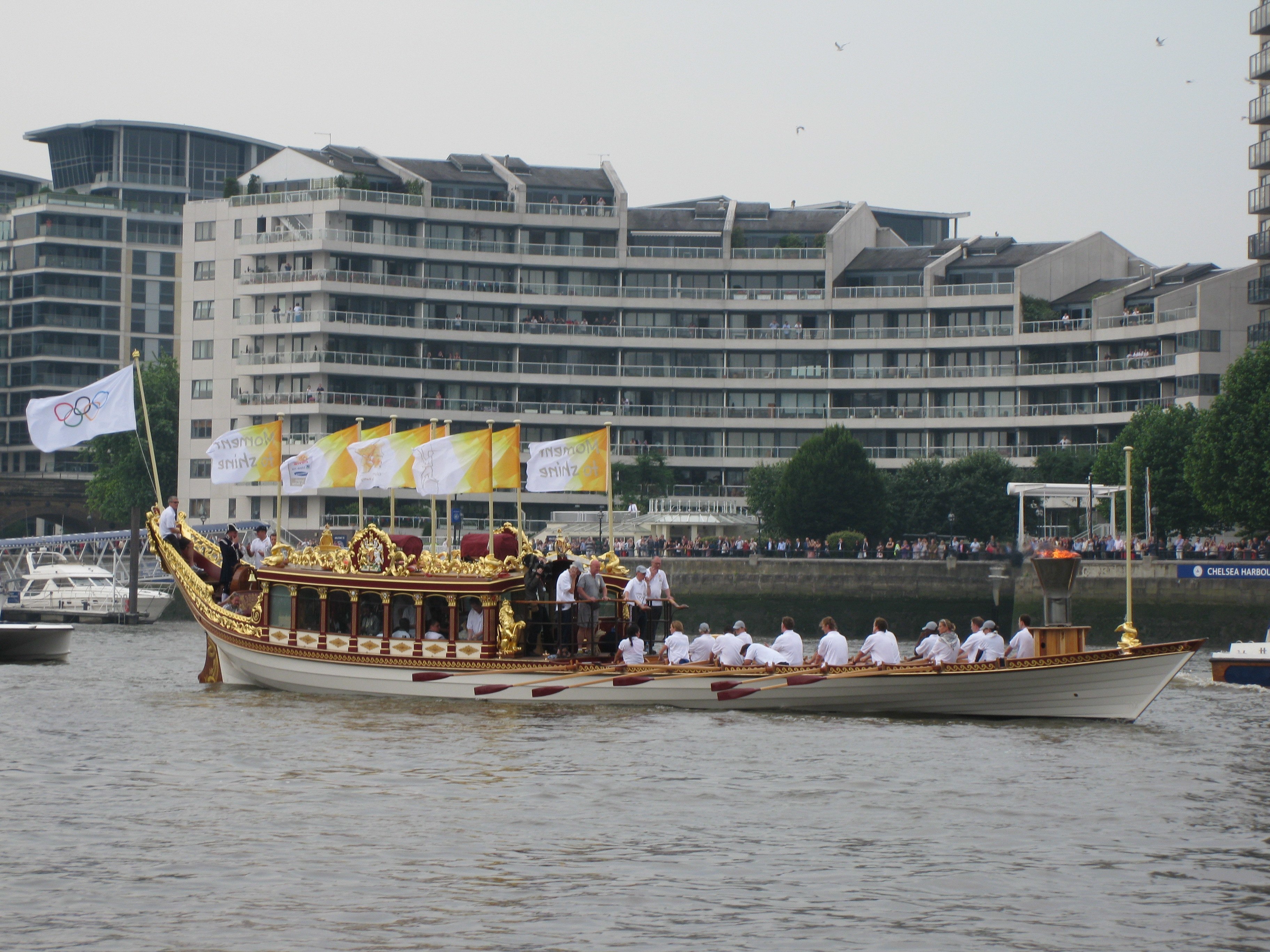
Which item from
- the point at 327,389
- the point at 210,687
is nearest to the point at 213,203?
the point at 327,389

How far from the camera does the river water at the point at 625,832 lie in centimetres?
1705

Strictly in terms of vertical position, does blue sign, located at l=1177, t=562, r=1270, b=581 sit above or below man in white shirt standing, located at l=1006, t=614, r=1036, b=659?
above

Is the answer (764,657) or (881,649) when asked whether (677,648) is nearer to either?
(764,657)

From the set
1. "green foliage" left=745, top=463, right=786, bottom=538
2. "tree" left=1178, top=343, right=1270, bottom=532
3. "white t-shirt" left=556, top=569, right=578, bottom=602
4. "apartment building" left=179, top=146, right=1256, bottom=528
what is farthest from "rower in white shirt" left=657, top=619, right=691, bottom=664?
"apartment building" left=179, top=146, right=1256, bottom=528

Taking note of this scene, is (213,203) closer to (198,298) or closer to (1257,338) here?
(198,298)

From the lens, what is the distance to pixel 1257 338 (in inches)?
3497

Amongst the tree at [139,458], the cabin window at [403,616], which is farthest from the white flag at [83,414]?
the tree at [139,458]

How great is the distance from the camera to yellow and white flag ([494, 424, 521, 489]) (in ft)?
128

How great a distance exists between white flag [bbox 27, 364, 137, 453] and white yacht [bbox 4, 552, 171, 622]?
35.0 meters

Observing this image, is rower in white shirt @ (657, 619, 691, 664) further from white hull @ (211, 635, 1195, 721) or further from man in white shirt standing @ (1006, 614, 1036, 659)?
man in white shirt standing @ (1006, 614, 1036, 659)

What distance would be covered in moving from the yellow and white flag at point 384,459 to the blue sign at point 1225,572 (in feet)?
128

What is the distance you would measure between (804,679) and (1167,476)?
2239 inches

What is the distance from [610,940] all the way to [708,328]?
103 m

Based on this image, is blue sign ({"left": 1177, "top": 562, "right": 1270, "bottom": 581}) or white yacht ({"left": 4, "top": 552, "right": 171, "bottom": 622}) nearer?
blue sign ({"left": 1177, "top": 562, "right": 1270, "bottom": 581})
